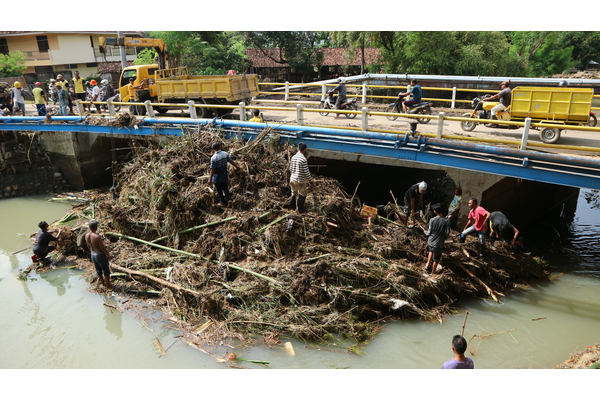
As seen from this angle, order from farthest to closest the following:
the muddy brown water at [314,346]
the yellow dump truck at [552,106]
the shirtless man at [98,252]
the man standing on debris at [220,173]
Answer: the yellow dump truck at [552,106] → the man standing on debris at [220,173] → the shirtless man at [98,252] → the muddy brown water at [314,346]

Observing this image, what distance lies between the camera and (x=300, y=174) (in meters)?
8.64

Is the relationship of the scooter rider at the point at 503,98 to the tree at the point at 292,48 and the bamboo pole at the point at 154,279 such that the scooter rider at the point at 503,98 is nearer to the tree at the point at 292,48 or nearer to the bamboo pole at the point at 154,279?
the bamboo pole at the point at 154,279

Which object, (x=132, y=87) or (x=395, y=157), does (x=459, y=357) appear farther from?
(x=132, y=87)

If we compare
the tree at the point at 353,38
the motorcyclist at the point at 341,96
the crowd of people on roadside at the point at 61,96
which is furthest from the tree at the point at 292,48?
the motorcyclist at the point at 341,96

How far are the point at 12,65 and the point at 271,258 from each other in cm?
3211

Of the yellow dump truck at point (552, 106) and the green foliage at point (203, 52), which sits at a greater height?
the green foliage at point (203, 52)

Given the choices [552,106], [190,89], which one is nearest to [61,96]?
[190,89]

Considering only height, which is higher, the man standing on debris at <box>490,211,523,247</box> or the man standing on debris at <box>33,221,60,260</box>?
the man standing on debris at <box>490,211,523,247</box>

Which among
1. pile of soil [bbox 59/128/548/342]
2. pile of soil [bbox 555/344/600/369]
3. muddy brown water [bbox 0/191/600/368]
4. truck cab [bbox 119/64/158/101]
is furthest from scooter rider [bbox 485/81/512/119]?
truck cab [bbox 119/64/158/101]

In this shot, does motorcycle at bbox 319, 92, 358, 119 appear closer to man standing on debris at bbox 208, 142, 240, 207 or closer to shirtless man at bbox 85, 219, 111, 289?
man standing on debris at bbox 208, 142, 240, 207

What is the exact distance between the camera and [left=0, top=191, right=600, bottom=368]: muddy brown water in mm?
6793

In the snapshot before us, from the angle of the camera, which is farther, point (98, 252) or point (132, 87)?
point (132, 87)

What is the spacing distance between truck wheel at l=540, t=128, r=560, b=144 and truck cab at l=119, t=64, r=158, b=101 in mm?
13504

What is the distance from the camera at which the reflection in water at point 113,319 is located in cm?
763
